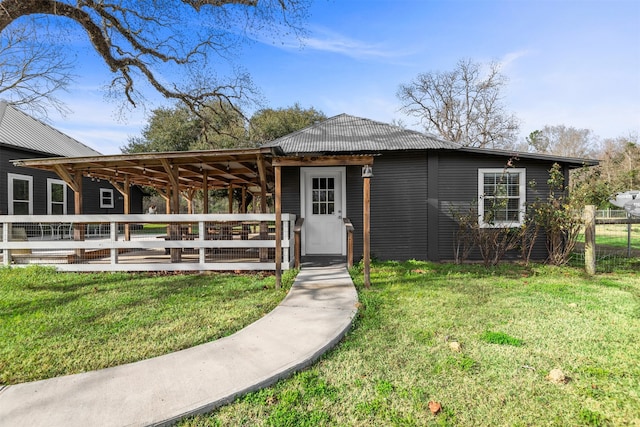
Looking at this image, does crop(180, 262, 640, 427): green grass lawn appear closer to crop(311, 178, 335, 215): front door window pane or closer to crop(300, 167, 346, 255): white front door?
crop(300, 167, 346, 255): white front door

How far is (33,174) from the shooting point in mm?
12562

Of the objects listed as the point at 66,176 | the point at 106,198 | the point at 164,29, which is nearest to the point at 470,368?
the point at 66,176

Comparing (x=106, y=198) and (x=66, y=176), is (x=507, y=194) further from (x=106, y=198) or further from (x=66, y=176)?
(x=106, y=198)

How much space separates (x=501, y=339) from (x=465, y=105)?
105ft

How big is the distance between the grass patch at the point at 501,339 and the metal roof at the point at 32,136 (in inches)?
599

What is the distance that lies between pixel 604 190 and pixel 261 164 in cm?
730

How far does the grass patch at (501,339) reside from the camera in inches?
124

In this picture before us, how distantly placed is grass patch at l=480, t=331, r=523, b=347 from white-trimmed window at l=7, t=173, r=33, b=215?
50.2 ft

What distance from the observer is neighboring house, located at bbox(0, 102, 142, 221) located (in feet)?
37.6

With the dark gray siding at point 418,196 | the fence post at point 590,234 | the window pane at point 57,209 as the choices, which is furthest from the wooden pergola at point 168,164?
the fence post at point 590,234

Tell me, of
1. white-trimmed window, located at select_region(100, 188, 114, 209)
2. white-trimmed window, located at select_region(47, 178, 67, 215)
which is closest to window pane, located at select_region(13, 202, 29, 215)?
white-trimmed window, located at select_region(47, 178, 67, 215)

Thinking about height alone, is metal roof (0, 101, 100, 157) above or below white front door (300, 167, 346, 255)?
above

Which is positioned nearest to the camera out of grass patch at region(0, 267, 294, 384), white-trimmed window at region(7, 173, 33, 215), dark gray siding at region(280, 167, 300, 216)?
grass patch at region(0, 267, 294, 384)

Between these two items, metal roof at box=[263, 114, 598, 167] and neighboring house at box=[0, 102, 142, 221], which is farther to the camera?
neighboring house at box=[0, 102, 142, 221]
